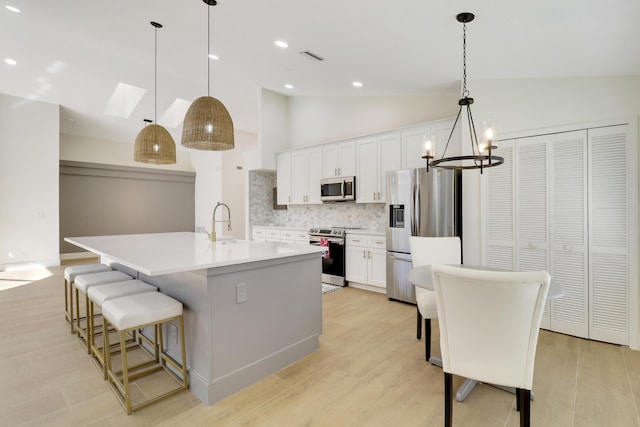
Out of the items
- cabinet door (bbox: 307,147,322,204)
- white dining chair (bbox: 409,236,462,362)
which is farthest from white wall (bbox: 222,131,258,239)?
white dining chair (bbox: 409,236,462,362)

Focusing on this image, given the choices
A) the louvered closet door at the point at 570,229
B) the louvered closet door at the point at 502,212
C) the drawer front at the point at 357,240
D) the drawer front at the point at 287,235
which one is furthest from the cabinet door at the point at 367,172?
the louvered closet door at the point at 570,229

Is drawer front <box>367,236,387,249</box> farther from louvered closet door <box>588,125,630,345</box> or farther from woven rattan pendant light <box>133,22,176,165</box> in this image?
woven rattan pendant light <box>133,22,176,165</box>

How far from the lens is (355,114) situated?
5.59 m

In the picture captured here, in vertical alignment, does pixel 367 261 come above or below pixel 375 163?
below

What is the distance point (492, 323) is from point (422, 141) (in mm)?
3166

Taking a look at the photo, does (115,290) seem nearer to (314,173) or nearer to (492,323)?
(492,323)

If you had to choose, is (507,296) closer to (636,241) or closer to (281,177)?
(636,241)

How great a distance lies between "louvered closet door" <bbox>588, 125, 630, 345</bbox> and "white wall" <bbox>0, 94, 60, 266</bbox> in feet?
29.0

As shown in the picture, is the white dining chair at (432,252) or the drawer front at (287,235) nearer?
the white dining chair at (432,252)

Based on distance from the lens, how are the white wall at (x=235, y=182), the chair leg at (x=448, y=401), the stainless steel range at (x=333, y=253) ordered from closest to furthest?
the chair leg at (x=448, y=401)
the stainless steel range at (x=333, y=253)
the white wall at (x=235, y=182)

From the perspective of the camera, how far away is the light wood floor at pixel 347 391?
6.01 feet

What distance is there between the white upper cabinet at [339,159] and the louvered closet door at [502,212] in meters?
2.20

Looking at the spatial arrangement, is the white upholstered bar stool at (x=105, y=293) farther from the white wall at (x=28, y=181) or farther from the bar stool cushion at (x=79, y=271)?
the white wall at (x=28, y=181)

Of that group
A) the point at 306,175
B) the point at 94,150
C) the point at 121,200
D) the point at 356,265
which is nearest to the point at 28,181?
the point at 94,150
